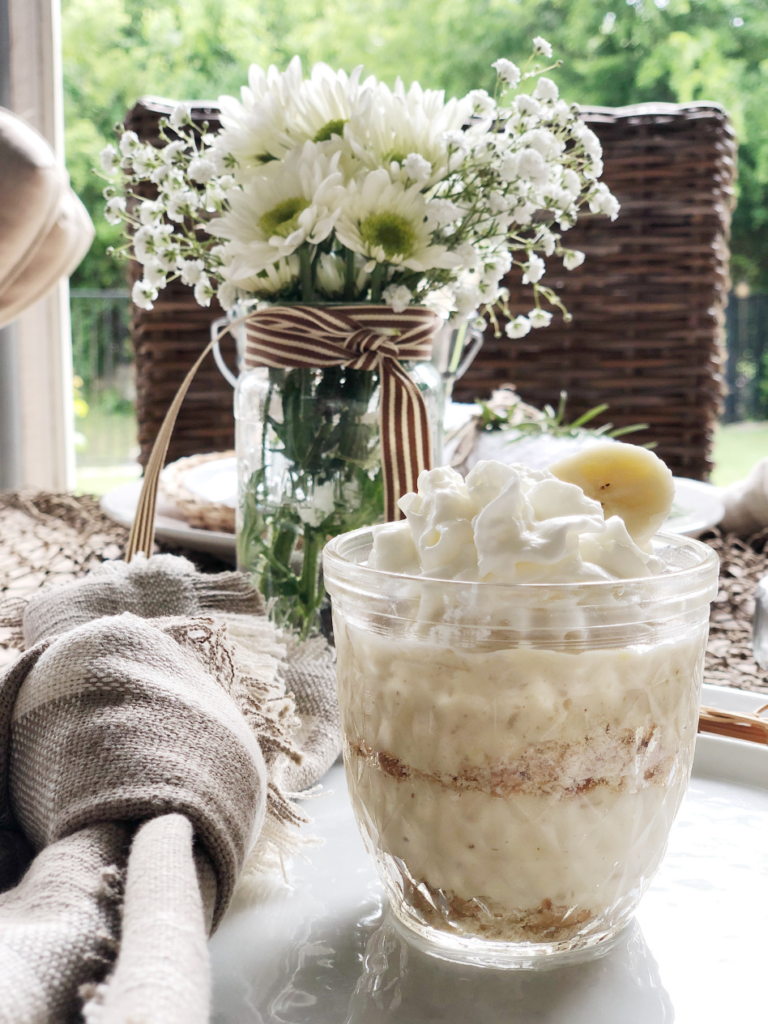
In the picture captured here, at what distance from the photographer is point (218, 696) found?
499 millimetres

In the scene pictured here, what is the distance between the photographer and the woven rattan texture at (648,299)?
1.72m

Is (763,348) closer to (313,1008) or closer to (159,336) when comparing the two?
(159,336)

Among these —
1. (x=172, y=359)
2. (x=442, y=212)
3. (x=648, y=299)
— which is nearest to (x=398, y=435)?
(x=442, y=212)

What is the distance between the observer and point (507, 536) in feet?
1.36

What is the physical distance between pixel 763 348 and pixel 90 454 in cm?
457

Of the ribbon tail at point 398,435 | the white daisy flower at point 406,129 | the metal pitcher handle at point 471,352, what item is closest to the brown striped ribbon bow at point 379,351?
the ribbon tail at point 398,435

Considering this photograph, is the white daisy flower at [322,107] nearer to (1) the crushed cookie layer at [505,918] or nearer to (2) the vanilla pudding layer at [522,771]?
(2) the vanilla pudding layer at [522,771]

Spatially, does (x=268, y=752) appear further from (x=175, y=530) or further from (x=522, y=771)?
(x=175, y=530)

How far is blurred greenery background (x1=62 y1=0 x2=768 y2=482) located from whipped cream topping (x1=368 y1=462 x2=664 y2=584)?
583 cm

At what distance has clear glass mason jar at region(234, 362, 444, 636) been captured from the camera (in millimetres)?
754

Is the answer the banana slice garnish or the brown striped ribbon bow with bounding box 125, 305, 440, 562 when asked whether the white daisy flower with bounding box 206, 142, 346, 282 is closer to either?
the brown striped ribbon bow with bounding box 125, 305, 440, 562

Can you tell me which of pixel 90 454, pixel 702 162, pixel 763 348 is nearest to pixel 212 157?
pixel 702 162

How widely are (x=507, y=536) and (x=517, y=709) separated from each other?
7 centimetres

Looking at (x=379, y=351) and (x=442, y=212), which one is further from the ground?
(x=442, y=212)
